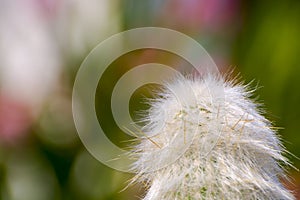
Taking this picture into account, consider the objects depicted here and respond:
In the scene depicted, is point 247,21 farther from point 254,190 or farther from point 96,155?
point 254,190

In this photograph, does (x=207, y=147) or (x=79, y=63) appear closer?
(x=207, y=147)

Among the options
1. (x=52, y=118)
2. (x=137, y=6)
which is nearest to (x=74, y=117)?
(x=52, y=118)

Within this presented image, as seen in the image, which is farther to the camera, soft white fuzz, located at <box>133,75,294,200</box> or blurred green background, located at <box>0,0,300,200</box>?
blurred green background, located at <box>0,0,300,200</box>

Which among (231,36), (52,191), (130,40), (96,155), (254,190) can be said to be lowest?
(52,191)

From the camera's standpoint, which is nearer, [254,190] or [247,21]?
[254,190]
